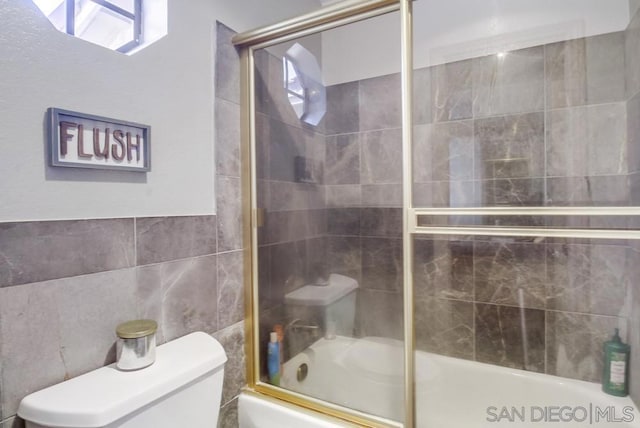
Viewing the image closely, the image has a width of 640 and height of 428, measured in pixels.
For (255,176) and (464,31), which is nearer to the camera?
(255,176)

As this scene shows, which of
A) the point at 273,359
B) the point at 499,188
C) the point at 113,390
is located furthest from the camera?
the point at 499,188

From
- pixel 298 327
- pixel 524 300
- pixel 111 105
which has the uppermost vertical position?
pixel 111 105

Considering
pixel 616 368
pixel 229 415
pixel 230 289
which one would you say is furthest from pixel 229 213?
pixel 616 368

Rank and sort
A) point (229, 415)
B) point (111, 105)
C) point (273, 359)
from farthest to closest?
point (273, 359), point (229, 415), point (111, 105)

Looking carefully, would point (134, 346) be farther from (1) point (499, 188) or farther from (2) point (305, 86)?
(1) point (499, 188)

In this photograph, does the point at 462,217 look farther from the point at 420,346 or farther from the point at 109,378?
the point at 109,378

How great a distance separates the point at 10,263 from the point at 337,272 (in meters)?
1.17

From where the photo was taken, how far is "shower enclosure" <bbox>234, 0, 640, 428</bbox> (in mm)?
1279

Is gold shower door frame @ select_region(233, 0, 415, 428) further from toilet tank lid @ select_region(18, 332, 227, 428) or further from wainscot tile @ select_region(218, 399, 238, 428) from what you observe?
toilet tank lid @ select_region(18, 332, 227, 428)

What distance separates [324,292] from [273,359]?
0.37 m

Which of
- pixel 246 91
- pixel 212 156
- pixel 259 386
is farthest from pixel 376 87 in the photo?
pixel 259 386

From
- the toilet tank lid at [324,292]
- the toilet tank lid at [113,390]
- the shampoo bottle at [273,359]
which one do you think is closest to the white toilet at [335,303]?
the toilet tank lid at [324,292]

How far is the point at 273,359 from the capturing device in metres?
1.43

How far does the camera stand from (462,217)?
1.46 metres
